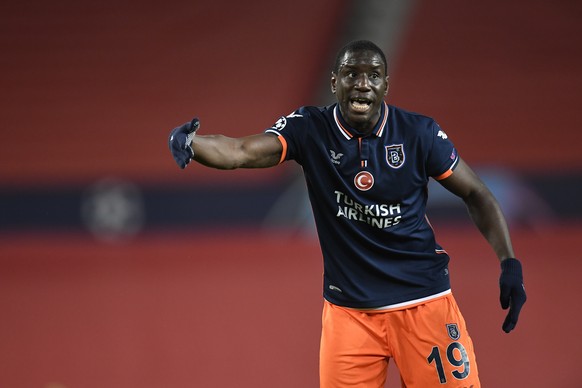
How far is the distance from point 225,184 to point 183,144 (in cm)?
251

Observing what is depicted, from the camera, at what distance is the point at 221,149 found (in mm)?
2475

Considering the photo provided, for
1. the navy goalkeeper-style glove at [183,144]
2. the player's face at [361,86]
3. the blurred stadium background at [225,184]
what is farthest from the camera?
the blurred stadium background at [225,184]

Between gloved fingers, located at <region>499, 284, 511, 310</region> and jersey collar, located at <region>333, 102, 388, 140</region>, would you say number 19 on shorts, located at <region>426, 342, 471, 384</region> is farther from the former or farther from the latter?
jersey collar, located at <region>333, 102, 388, 140</region>

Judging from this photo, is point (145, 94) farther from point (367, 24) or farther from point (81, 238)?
point (367, 24)

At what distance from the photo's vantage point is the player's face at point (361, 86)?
101 inches

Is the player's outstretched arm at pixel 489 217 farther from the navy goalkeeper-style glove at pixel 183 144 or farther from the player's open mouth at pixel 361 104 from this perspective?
the navy goalkeeper-style glove at pixel 183 144

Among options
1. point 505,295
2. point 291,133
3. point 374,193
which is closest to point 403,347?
point 505,295

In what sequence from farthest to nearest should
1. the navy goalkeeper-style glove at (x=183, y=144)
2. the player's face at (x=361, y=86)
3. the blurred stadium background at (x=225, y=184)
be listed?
the blurred stadium background at (x=225, y=184) → the player's face at (x=361, y=86) → the navy goalkeeper-style glove at (x=183, y=144)

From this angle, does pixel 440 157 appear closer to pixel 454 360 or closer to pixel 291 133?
pixel 291 133

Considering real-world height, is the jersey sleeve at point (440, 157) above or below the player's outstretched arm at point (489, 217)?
above

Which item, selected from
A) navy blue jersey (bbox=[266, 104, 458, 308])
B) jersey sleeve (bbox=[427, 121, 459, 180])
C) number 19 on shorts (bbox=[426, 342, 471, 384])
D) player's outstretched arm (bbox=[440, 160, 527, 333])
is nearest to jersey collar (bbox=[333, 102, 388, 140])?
navy blue jersey (bbox=[266, 104, 458, 308])

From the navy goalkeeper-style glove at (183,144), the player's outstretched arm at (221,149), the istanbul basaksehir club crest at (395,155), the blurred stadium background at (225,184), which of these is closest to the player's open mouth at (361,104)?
the istanbul basaksehir club crest at (395,155)

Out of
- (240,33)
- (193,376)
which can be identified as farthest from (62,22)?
(193,376)

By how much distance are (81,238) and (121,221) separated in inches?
9.0
